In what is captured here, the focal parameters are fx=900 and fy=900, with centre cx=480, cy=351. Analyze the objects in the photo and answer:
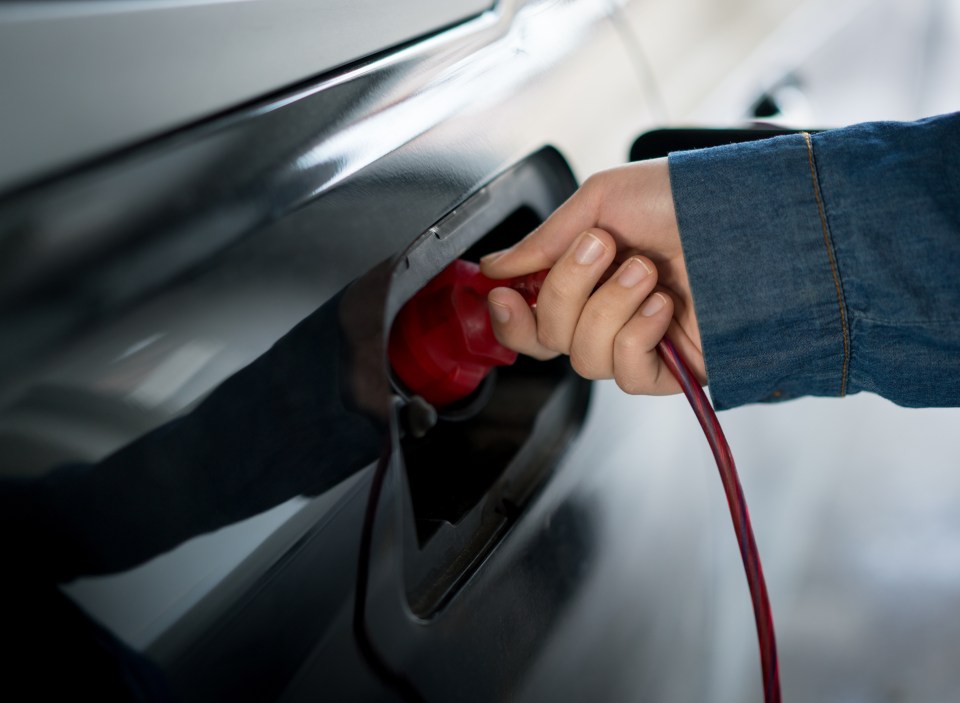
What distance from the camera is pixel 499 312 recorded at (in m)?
0.60

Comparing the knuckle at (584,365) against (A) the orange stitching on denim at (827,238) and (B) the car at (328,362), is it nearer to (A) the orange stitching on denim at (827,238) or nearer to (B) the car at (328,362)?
(B) the car at (328,362)

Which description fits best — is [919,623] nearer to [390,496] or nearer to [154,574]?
[390,496]

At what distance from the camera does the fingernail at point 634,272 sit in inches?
23.8

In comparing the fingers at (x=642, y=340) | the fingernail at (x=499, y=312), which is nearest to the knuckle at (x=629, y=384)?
the fingers at (x=642, y=340)

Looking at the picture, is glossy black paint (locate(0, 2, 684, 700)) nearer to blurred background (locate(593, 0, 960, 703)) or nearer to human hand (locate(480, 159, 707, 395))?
human hand (locate(480, 159, 707, 395))

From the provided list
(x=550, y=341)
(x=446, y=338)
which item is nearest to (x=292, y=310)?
(x=446, y=338)

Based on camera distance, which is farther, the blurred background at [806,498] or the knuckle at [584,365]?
the blurred background at [806,498]

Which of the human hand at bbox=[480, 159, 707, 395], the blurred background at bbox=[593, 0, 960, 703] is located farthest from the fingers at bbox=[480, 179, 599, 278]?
the blurred background at bbox=[593, 0, 960, 703]

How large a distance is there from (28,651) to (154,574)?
5 cm

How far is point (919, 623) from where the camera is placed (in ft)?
3.41

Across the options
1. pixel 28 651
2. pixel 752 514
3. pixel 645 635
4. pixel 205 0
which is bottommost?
pixel 752 514

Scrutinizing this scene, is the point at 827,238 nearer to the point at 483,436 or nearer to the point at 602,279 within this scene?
the point at 602,279

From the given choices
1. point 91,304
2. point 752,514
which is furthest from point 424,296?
point 752,514

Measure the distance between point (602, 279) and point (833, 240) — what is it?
0.52 ft
